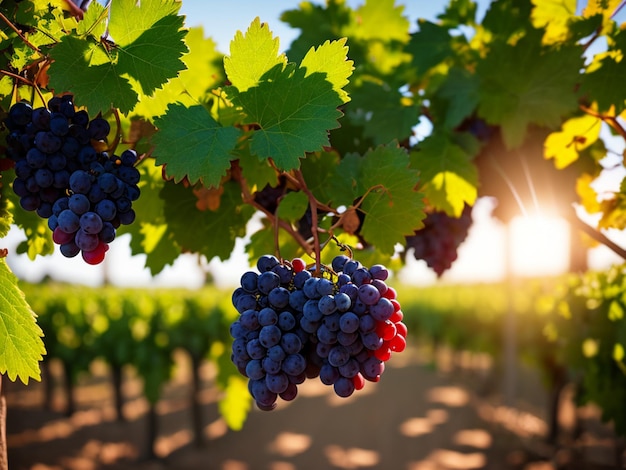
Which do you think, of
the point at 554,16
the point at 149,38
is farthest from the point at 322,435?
the point at 149,38

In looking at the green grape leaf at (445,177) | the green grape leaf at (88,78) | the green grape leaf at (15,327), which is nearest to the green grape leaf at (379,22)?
the green grape leaf at (445,177)

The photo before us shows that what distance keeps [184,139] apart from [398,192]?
20.9 inches

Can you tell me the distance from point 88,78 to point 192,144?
0.80ft

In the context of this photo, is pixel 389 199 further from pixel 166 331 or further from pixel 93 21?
pixel 166 331

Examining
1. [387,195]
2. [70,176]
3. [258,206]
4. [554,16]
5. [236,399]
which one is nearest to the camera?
[70,176]

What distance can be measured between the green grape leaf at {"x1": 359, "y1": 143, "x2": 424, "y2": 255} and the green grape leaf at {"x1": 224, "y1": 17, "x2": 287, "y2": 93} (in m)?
0.36

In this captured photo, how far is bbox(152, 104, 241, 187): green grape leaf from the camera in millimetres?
1091

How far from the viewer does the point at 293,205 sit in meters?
1.53

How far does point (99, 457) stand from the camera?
1105cm

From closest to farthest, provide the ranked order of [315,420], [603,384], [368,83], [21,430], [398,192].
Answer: [398,192], [368,83], [603,384], [21,430], [315,420]

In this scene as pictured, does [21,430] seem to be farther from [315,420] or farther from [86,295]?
[315,420]

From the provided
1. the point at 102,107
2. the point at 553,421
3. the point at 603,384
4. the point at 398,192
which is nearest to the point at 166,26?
the point at 102,107

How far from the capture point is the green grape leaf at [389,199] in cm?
132

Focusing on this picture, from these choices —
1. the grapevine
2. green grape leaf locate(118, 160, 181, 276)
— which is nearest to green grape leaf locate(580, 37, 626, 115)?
the grapevine
